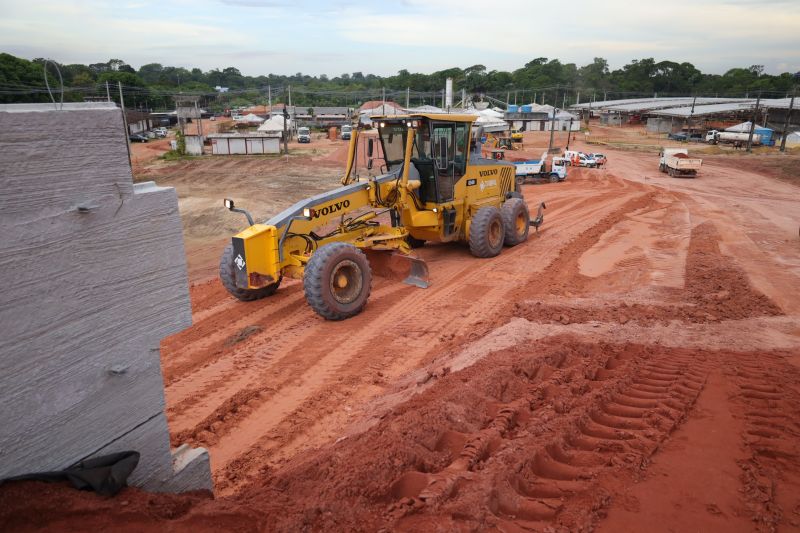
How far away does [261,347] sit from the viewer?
7.21 meters

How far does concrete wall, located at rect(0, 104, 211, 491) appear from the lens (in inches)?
71.6

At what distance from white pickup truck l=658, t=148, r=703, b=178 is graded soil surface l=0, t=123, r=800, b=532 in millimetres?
16713

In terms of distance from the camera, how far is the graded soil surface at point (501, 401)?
3.07 m

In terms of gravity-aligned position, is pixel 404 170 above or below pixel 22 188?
below

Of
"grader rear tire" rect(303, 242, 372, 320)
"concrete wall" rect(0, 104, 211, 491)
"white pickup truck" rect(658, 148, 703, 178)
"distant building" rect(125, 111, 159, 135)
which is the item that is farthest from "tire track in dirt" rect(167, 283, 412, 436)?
"distant building" rect(125, 111, 159, 135)

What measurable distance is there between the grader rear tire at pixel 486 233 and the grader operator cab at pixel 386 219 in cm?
2

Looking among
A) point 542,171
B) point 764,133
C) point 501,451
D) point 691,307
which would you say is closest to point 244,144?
point 542,171

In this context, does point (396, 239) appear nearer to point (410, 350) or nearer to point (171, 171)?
point (410, 350)

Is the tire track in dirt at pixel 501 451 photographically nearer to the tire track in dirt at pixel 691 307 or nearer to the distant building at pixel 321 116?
the tire track in dirt at pixel 691 307

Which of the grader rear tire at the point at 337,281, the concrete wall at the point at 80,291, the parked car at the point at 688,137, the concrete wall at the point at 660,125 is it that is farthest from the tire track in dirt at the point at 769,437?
the concrete wall at the point at 660,125

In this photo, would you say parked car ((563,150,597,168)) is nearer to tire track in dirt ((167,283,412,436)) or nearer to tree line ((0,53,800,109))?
tire track in dirt ((167,283,412,436))

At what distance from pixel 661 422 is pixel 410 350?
136 inches

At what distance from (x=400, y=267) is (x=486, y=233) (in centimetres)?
225

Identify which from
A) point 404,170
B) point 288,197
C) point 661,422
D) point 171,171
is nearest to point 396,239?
point 404,170
